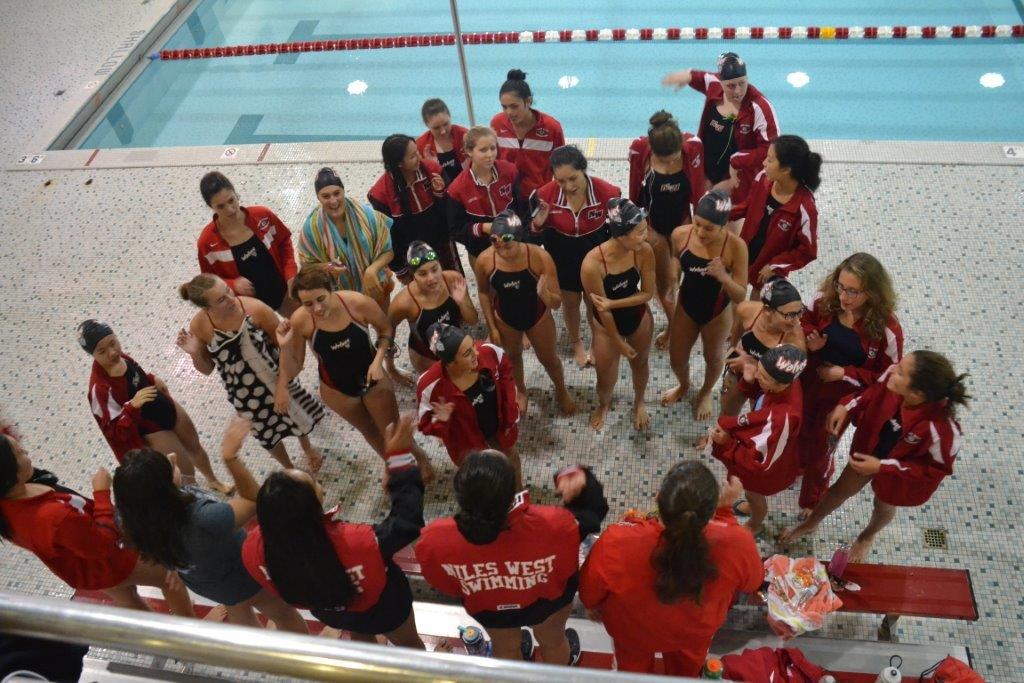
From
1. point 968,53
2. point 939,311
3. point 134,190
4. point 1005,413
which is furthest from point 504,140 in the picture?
point 968,53

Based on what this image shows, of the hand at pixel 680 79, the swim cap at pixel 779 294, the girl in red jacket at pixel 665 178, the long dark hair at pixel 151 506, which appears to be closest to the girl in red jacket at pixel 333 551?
the long dark hair at pixel 151 506

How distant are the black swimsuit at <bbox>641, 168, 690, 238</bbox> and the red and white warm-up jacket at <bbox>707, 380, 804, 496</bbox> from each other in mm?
1526

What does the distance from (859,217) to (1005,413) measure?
1.93 metres

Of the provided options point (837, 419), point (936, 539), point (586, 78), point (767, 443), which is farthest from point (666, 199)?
point (586, 78)

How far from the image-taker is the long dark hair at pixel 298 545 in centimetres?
220

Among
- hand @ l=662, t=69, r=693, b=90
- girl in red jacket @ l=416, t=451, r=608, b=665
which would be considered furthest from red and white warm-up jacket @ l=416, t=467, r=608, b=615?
hand @ l=662, t=69, r=693, b=90

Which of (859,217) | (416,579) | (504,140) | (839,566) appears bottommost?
(416,579)

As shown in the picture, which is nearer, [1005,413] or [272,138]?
[1005,413]

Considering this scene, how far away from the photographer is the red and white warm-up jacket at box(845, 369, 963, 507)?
9.06ft

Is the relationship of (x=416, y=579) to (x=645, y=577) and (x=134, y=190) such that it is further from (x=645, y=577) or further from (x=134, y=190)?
(x=134, y=190)

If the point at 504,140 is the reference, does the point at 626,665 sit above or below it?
below

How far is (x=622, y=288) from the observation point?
12.4ft

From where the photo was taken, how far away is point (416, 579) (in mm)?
3676

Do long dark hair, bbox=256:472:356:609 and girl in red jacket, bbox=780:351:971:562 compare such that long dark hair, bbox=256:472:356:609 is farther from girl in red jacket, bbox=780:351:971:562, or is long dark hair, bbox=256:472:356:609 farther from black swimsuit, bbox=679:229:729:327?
black swimsuit, bbox=679:229:729:327
